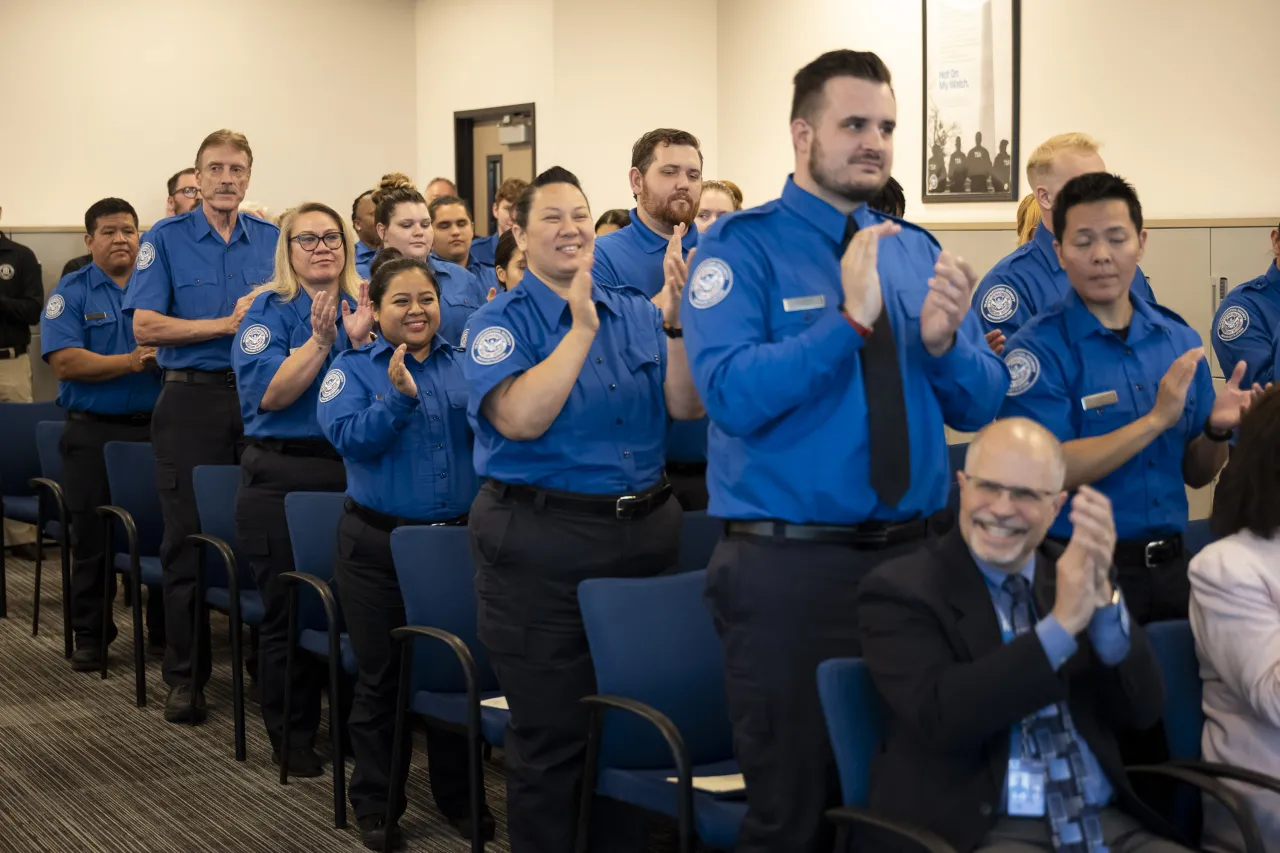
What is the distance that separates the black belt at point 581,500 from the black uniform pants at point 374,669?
2.32ft

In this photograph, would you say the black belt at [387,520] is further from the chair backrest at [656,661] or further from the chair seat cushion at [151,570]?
the chair seat cushion at [151,570]

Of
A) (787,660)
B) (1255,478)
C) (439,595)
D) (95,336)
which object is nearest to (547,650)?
(439,595)

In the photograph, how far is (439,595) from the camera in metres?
3.54

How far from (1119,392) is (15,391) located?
6.81 m

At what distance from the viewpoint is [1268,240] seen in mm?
6176

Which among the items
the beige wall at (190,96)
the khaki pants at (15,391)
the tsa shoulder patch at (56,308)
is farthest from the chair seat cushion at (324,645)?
the beige wall at (190,96)

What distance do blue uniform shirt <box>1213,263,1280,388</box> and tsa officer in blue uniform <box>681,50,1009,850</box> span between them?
2793 millimetres

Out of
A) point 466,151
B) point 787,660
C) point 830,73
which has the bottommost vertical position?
point 787,660

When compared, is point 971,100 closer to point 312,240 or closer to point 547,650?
point 312,240

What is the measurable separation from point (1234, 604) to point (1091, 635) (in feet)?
1.35

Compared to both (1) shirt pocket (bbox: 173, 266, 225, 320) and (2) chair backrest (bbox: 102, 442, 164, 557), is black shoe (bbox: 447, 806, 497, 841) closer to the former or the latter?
(2) chair backrest (bbox: 102, 442, 164, 557)

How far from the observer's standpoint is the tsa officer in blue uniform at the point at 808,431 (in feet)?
8.18

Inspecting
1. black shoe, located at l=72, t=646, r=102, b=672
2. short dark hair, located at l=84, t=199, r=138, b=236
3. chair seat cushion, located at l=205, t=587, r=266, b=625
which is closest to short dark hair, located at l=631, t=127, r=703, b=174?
chair seat cushion, located at l=205, t=587, r=266, b=625

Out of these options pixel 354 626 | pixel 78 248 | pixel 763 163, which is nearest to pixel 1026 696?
pixel 354 626
